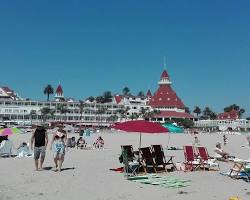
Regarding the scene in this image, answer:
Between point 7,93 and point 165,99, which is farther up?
point 7,93

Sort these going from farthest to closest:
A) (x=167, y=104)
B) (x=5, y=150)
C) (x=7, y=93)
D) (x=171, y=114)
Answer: (x=7, y=93)
(x=167, y=104)
(x=171, y=114)
(x=5, y=150)

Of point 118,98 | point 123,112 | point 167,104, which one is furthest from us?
point 118,98

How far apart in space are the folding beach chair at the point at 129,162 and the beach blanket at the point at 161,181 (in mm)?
561

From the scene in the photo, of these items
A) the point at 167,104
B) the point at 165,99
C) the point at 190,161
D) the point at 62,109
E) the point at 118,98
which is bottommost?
the point at 190,161

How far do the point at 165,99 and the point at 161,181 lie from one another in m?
125

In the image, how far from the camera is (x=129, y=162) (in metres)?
12.3

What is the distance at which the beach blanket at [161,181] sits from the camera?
31.7 ft

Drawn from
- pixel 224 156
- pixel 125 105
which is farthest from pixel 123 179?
pixel 125 105

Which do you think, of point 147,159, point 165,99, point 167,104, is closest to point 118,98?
point 165,99

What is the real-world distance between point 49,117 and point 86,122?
1088 centimetres

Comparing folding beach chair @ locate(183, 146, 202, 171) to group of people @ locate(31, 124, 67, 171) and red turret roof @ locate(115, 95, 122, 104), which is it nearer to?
group of people @ locate(31, 124, 67, 171)

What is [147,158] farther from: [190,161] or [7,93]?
[7,93]

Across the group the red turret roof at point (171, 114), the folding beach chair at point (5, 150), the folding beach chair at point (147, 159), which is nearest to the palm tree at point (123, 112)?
the red turret roof at point (171, 114)

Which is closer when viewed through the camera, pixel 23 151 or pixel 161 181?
pixel 161 181
